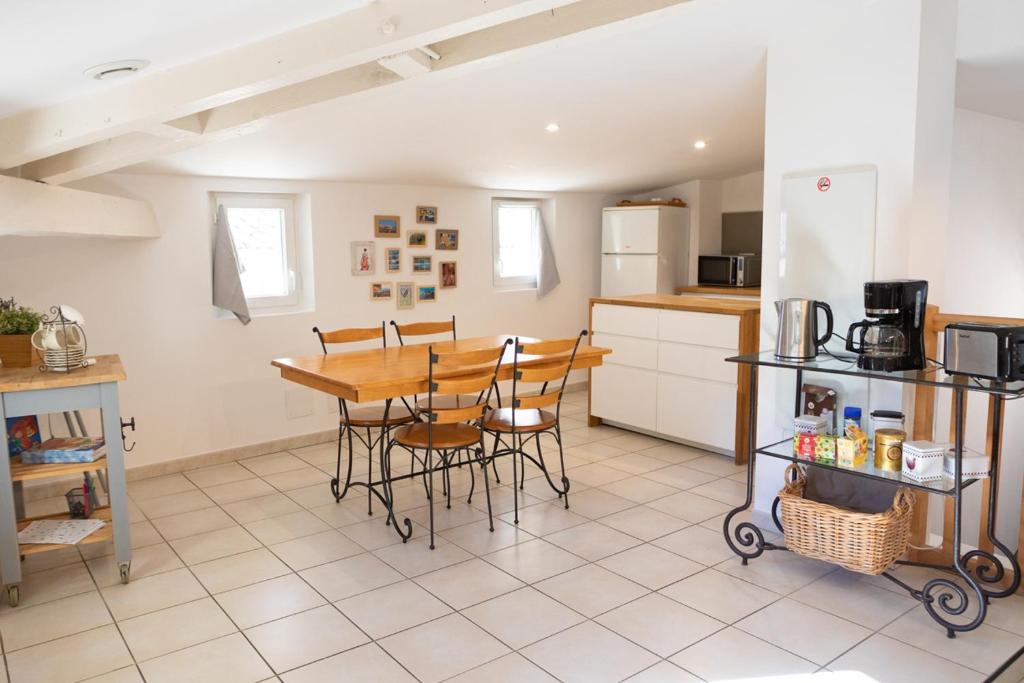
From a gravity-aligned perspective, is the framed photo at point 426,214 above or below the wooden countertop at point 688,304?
above

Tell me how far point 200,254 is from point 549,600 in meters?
3.12

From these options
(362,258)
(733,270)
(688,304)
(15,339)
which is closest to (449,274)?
(362,258)

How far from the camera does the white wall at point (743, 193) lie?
22.0 ft

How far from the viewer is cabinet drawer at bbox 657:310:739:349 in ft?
15.2

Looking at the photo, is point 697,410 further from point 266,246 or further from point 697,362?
point 266,246

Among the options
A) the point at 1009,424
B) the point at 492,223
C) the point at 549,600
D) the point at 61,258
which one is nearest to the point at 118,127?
the point at 61,258

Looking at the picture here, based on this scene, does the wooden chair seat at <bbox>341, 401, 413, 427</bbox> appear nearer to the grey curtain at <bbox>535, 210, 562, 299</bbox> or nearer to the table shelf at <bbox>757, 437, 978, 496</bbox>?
the table shelf at <bbox>757, 437, 978, 496</bbox>

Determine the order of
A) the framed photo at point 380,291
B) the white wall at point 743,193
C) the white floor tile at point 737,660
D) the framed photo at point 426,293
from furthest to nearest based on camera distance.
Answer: the white wall at point 743,193
the framed photo at point 426,293
the framed photo at point 380,291
the white floor tile at point 737,660

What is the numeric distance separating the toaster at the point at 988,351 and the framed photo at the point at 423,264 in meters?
3.82

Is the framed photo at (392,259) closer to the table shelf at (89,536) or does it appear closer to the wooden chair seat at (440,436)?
the wooden chair seat at (440,436)

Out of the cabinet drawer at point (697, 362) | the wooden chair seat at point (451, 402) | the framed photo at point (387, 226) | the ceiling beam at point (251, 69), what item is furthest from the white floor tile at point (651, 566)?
the framed photo at point (387, 226)

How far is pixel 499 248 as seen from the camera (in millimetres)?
6387

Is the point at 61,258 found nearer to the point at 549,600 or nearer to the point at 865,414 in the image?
the point at 549,600

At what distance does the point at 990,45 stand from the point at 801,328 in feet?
4.91
